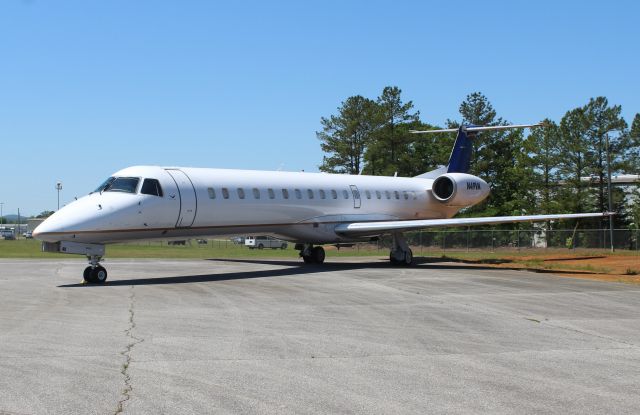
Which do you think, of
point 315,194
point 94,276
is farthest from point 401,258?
point 94,276

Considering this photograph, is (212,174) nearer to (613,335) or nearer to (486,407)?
(613,335)

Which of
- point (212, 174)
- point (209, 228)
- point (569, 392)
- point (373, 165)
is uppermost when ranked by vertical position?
point (373, 165)

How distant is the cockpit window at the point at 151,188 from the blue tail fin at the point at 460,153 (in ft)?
57.1

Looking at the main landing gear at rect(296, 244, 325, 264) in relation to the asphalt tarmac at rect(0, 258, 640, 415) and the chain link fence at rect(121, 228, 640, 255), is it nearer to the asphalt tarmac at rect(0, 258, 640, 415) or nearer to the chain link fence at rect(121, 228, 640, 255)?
the asphalt tarmac at rect(0, 258, 640, 415)

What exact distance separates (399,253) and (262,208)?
6504mm

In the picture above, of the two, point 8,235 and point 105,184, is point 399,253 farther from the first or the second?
point 8,235

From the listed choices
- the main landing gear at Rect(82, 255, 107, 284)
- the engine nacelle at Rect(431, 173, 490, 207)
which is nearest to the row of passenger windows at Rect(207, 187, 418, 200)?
the engine nacelle at Rect(431, 173, 490, 207)

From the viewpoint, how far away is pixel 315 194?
26.4 meters

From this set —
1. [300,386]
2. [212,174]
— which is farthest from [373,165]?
[300,386]

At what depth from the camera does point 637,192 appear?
6322cm

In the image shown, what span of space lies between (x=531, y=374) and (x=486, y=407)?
1.59 meters

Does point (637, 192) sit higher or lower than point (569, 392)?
higher

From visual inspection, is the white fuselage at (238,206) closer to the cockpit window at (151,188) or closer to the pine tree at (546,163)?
the cockpit window at (151,188)

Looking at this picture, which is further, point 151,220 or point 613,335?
point 151,220
